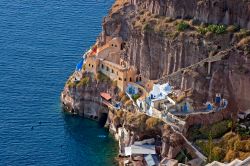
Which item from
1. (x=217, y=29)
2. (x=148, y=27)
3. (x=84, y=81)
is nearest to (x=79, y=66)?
(x=84, y=81)

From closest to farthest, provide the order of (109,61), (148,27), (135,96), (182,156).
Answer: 1. (182,156)
2. (148,27)
3. (135,96)
4. (109,61)

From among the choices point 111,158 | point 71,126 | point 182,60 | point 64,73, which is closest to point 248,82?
point 182,60

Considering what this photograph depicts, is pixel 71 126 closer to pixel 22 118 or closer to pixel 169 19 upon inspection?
pixel 22 118

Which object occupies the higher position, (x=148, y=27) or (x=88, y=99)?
(x=148, y=27)

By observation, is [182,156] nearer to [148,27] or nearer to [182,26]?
[182,26]

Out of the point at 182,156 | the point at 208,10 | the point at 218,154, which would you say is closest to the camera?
the point at 218,154

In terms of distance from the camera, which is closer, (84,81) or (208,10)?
(208,10)

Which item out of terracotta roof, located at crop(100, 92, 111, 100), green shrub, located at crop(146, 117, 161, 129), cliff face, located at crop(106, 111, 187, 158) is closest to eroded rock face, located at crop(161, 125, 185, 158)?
cliff face, located at crop(106, 111, 187, 158)

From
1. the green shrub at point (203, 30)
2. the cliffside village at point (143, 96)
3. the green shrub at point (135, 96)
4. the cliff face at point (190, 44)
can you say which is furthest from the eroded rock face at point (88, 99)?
the green shrub at point (203, 30)
